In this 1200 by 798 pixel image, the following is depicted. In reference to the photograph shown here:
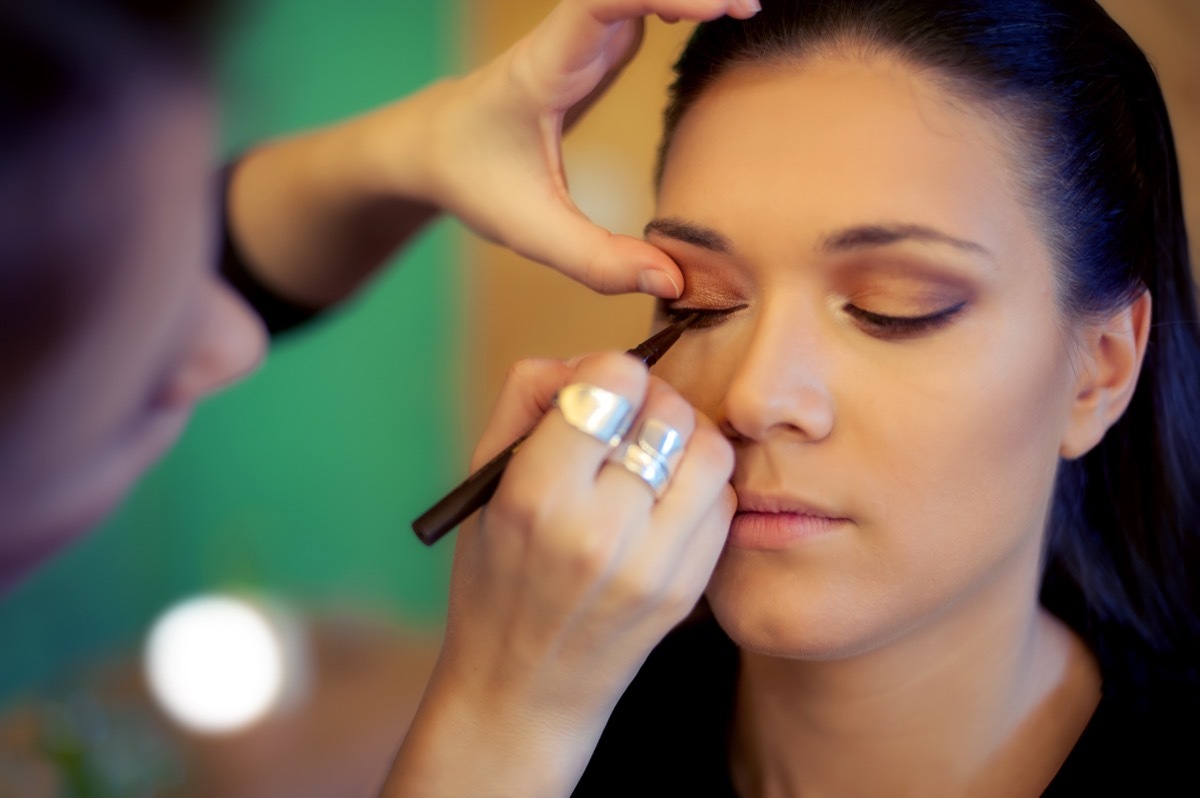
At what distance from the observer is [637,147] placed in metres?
1.64

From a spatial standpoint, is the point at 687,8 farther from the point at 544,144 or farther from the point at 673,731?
the point at 673,731

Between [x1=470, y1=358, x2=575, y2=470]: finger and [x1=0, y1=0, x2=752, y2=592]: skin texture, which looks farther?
[x1=470, y1=358, x2=575, y2=470]: finger

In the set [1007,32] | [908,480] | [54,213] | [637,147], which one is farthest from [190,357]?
[637,147]

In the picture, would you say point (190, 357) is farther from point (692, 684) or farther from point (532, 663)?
point (692, 684)

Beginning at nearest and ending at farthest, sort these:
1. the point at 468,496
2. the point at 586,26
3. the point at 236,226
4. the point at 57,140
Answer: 1. the point at 57,140
2. the point at 468,496
3. the point at 586,26
4. the point at 236,226

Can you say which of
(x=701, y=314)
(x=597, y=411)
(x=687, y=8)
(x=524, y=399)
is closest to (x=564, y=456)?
(x=597, y=411)

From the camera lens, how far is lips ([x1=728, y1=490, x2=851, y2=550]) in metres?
0.85

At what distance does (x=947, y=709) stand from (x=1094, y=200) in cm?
52

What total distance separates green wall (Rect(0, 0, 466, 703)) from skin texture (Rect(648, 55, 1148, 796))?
0.39 metres

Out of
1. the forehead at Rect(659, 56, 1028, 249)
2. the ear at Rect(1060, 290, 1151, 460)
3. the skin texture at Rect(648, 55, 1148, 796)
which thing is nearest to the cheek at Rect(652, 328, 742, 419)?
the skin texture at Rect(648, 55, 1148, 796)

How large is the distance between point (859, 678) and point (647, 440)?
0.41 meters

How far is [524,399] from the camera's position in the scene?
2.82 feet

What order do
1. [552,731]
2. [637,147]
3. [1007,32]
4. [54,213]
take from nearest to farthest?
[54,213] → [552,731] → [1007,32] → [637,147]

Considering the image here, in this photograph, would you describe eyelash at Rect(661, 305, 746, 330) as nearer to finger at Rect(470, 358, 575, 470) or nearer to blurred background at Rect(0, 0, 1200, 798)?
finger at Rect(470, 358, 575, 470)
